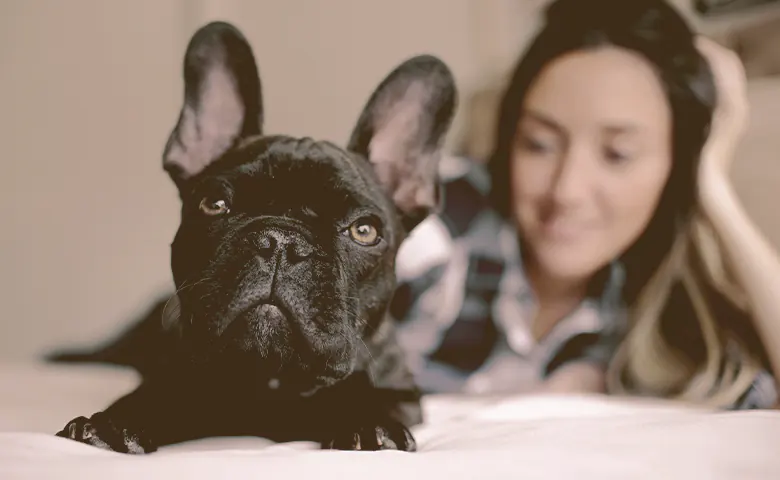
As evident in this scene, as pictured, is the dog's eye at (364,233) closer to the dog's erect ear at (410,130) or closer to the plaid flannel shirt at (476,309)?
the dog's erect ear at (410,130)

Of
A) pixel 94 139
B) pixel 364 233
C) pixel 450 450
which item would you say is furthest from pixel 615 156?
pixel 94 139

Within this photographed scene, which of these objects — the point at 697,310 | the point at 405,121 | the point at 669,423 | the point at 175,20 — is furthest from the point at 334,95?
the point at 697,310

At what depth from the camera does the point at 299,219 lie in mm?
673

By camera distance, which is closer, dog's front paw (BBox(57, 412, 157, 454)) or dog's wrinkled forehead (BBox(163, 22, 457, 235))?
dog's front paw (BBox(57, 412, 157, 454))

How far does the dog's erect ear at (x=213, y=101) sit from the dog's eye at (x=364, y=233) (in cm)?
17

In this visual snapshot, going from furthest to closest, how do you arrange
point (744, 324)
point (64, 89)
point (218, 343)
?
point (744, 324) < point (64, 89) < point (218, 343)

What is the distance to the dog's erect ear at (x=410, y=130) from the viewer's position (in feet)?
2.64

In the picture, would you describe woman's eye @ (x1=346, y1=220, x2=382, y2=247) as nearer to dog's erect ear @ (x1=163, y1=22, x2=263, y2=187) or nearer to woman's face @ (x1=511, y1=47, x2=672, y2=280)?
dog's erect ear @ (x1=163, y1=22, x2=263, y2=187)

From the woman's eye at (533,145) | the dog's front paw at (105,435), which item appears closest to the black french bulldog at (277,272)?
the dog's front paw at (105,435)

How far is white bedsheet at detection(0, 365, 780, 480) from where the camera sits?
0.49 metres

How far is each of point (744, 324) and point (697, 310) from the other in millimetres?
80

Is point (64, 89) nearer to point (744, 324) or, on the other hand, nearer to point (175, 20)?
point (175, 20)

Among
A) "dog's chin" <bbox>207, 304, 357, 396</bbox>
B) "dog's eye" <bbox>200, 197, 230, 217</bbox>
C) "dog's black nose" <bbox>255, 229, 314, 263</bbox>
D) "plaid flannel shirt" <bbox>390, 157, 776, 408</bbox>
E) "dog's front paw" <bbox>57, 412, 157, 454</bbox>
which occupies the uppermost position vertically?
"dog's eye" <bbox>200, 197, 230, 217</bbox>

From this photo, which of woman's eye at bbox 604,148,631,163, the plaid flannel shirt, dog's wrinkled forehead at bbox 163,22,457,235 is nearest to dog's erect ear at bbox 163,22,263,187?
dog's wrinkled forehead at bbox 163,22,457,235
